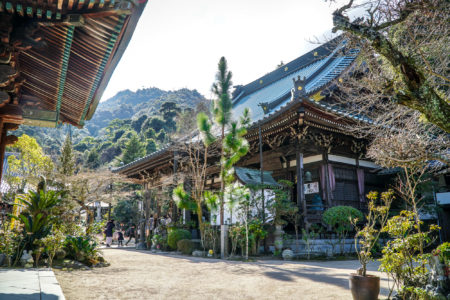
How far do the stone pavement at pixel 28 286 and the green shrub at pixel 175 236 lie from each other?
7752mm

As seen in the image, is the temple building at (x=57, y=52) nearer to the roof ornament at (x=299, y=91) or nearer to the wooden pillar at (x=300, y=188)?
the roof ornament at (x=299, y=91)

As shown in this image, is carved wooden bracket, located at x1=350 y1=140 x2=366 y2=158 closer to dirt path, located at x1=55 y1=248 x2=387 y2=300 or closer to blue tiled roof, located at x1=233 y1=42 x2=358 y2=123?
blue tiled roof, located at x1=233 y1=42 x2=358 y2=123

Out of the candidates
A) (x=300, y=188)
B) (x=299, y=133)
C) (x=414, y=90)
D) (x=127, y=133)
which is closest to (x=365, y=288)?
(x=414, y=90)

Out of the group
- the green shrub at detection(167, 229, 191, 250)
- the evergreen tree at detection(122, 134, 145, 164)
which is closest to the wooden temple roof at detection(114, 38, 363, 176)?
the green shrub at detection(167, 229, 191, 250)

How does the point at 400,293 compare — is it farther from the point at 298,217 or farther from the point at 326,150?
the point at 326,150

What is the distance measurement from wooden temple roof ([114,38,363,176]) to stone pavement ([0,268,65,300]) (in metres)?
6.29

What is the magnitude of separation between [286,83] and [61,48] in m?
15.9

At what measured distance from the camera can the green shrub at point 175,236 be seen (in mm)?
13008

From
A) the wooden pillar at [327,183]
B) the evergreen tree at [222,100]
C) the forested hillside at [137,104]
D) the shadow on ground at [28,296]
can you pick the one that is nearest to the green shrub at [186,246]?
the evergreen tree at [222,100]

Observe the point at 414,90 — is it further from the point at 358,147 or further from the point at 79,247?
the point at 358,147

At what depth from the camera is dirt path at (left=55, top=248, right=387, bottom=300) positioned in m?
4.80

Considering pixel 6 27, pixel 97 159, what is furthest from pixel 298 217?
pixel 97 159

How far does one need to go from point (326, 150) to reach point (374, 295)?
865 cm

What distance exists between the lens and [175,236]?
13016 millimetres
